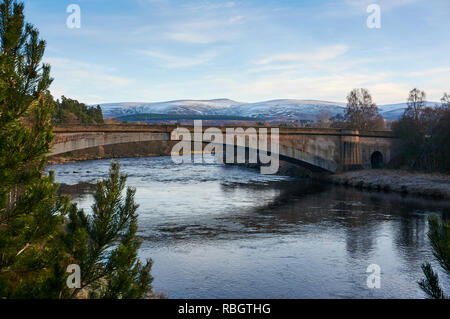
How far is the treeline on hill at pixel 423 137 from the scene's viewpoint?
163 feet

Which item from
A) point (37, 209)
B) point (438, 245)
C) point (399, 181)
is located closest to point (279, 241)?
point (438, 245)

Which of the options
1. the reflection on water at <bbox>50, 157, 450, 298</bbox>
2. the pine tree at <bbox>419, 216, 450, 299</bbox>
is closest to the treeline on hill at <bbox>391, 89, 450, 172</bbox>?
the reflection on water at <bbox>50, 157, 450, 298</bbox>

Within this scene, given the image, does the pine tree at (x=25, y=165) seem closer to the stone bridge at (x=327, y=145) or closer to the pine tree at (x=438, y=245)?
the pine tree at (x=438, y=245)

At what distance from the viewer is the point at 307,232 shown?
966 inches

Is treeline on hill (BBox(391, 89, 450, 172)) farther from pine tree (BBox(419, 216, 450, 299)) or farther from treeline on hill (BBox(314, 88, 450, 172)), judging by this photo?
pine tree (BBox(419, 216, 450, 299))

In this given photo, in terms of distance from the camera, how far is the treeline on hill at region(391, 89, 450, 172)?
49.7 metres

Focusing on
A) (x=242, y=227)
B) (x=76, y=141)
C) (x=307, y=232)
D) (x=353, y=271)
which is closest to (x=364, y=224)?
(x=307, y=232)

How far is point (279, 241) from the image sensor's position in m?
22.3

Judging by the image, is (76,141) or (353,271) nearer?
(353,271)

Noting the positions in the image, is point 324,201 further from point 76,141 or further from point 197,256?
point 76,141

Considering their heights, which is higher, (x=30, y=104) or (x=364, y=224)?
(x=30, y=104)

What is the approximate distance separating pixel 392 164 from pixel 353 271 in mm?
43248
